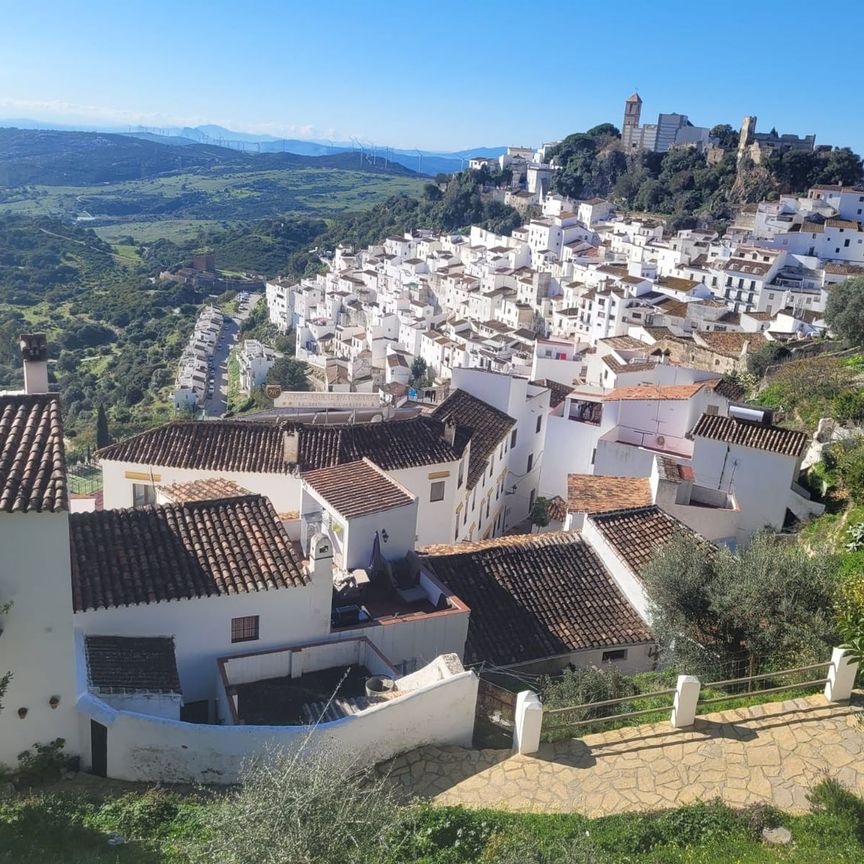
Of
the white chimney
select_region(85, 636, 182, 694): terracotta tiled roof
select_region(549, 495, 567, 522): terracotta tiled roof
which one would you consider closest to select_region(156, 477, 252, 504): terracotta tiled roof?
the white chimney

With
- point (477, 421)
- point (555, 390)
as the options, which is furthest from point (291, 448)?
point (555, 390)

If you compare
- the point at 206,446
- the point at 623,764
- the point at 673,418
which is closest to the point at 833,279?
the point at 673,418

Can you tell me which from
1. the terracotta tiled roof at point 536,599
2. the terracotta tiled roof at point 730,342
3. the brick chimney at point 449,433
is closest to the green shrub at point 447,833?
the terracotta tiled roof at point 536,599

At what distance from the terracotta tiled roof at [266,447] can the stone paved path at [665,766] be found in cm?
1026

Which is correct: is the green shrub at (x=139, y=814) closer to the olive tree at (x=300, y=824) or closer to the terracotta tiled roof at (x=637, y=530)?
the olive tree at (x=300, y=824)

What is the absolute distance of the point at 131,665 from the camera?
10758 mm

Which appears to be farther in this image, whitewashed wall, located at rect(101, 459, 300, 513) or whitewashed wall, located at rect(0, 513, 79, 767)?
whitewashed wall, located at rect(101, 459, 300, 513)

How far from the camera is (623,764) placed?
32.7ft

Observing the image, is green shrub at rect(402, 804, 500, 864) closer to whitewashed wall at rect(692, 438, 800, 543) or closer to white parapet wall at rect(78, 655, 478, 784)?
white parapet wall at rect(78, 655, 478, 784)

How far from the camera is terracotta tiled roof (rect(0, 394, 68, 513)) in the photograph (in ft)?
30.1

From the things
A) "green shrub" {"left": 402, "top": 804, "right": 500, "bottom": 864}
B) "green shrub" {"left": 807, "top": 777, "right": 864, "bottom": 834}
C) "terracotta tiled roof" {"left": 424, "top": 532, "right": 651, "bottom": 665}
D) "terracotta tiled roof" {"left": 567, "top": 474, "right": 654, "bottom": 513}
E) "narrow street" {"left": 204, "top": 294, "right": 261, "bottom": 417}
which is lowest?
"narrow street" {"left": 204, "top": 294, "right": 261, "bottom": 417}

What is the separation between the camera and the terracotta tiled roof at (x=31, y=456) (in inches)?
361

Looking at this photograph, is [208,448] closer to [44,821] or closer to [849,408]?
[44,821]

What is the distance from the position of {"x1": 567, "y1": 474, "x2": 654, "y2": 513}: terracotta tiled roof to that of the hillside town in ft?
0.31
